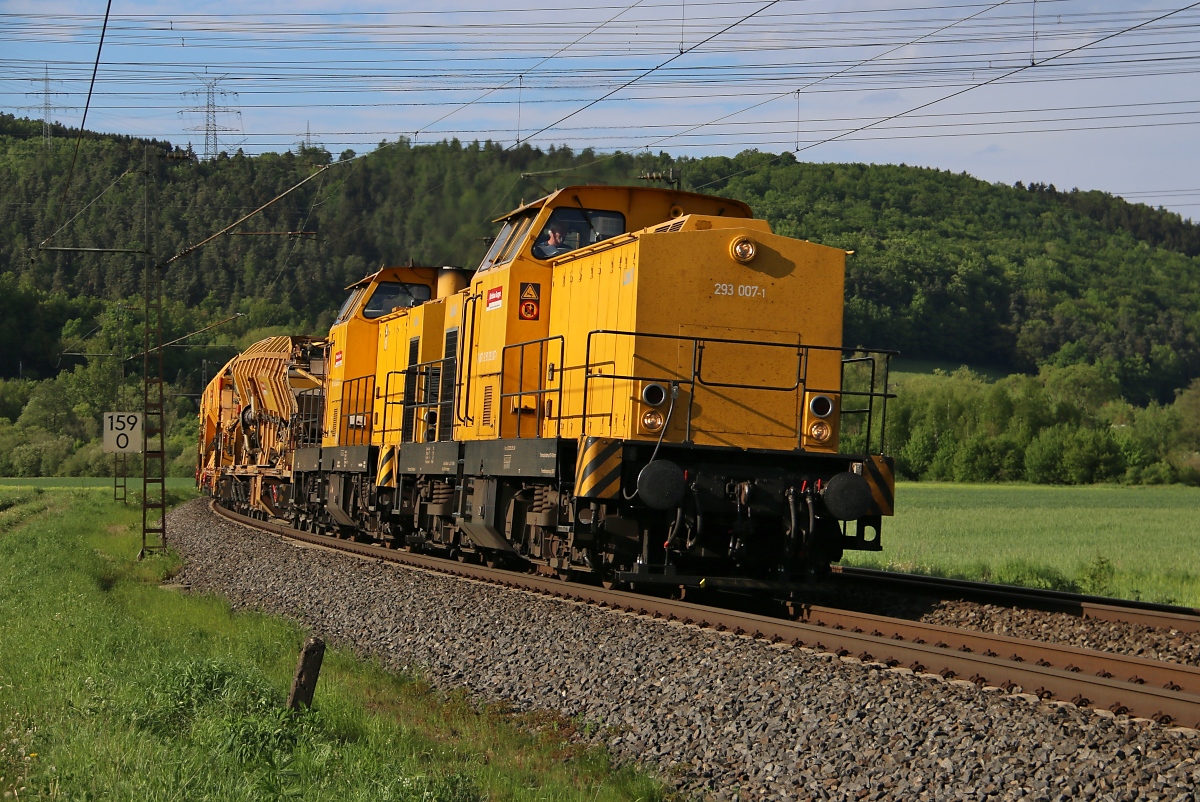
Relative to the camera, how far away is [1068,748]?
495 cm

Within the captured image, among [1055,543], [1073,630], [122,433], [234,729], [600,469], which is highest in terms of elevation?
[600,469]

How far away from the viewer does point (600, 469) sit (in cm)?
920

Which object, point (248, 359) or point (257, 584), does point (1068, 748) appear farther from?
point (248, 359)

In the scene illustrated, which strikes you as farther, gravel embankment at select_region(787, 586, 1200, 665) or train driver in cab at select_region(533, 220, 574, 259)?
train driver in cab at select_region(533, 220, 574, 259)

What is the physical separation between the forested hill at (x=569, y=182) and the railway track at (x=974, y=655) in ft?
34.8

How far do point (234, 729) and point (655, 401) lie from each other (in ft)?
15.9

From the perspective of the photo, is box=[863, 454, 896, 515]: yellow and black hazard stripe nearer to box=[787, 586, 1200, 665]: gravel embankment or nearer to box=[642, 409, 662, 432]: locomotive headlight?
box=[787, 586, 1200, 665]: gravel embankment

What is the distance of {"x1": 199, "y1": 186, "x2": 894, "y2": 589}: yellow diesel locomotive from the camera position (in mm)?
9367

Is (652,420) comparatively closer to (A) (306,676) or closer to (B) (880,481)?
(B) (880,481)

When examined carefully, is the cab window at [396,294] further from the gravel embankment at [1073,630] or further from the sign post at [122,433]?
the gravel embankment at [1073,630]

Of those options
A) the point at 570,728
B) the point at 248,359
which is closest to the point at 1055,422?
the point at 248,359

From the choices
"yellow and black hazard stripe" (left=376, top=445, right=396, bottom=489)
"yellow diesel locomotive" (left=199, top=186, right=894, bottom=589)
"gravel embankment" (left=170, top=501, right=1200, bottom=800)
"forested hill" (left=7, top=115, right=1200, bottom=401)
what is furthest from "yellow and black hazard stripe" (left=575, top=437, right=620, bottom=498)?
"forested hill" (left=7, top=115, right=1200, bottom=401)

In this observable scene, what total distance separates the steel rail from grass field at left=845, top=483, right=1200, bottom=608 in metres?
3.02

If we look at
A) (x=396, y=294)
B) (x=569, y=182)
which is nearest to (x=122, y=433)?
(x=396, y=294)
